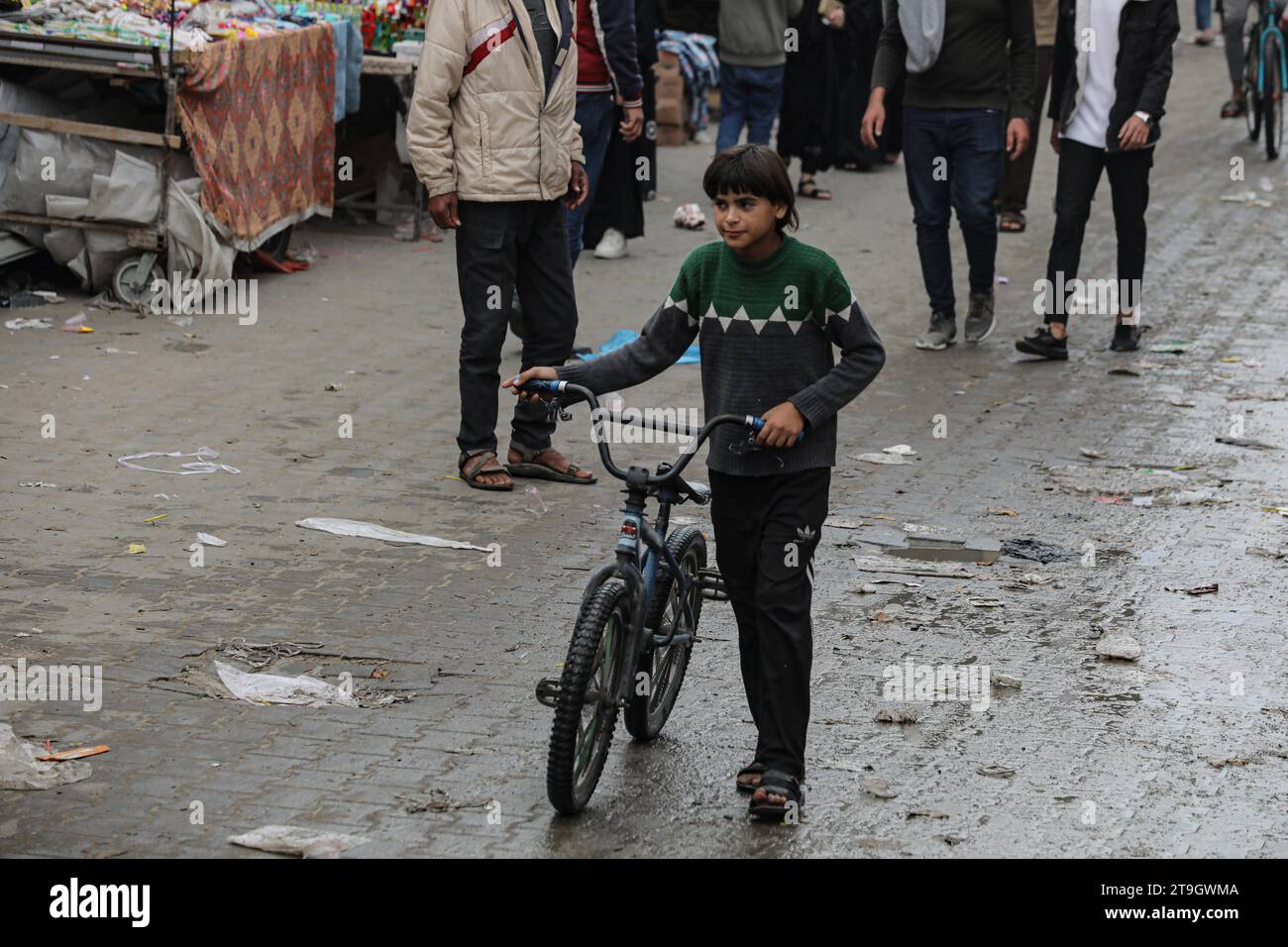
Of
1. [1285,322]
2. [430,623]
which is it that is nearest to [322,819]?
[430,623]

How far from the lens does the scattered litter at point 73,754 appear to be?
4555mm

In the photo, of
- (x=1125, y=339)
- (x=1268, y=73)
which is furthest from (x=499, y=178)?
(x=1268, y=73)

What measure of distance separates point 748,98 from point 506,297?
20.1 ft

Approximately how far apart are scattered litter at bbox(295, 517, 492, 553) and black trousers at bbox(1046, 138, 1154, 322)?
4359 millimetres

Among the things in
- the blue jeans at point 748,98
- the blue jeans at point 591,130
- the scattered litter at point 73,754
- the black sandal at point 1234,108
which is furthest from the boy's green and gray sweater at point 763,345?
the black sandal at point 1234,108

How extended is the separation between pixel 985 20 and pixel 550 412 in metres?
5.62

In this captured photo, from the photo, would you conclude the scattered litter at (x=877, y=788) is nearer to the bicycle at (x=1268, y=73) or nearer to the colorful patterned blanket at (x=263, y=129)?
the colorful patterned blanket at (x=263, y=129)

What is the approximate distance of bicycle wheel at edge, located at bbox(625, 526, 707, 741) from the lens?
4637 mm

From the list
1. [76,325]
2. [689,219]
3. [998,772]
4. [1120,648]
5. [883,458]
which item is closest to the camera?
[998,772]

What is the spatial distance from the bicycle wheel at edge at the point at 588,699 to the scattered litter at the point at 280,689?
0.93 meters

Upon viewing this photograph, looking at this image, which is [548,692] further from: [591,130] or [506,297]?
[591,130]

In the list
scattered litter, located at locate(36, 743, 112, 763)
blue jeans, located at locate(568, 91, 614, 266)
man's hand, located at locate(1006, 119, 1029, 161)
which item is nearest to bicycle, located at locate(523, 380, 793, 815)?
scattered litter, located at locate(36, 743, 112, 763)

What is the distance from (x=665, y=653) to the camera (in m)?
4.90

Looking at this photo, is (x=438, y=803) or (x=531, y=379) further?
(x=438, y=803)
